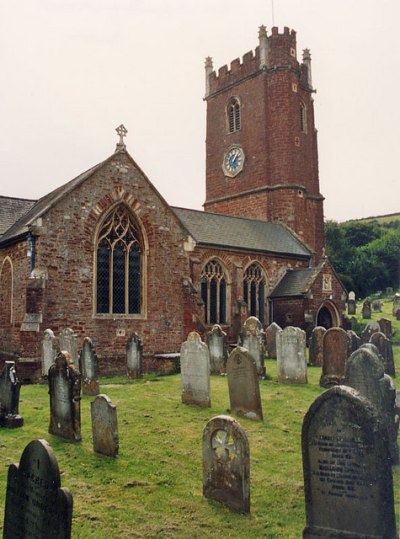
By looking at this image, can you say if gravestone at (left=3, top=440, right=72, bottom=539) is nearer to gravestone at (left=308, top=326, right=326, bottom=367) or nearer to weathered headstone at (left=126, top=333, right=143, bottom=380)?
weathered headstone at (left=126, top=333, right=143, bottom=380)

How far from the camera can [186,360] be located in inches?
450

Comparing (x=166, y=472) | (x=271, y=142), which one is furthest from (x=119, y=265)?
(x=271, y=142)

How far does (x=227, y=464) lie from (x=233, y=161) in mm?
30101

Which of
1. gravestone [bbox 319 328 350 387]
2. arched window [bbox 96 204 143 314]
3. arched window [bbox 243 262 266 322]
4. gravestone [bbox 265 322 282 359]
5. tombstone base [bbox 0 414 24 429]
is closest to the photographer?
tombstone base [bbox 0 414 24 429]

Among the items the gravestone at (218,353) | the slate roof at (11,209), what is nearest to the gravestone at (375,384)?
the gravestone at (218,353)

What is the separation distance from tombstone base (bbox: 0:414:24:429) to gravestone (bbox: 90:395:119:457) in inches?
81.3

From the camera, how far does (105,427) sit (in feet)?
25.6

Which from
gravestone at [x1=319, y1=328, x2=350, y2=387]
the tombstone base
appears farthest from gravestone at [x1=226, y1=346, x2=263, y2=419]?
the tombstone base

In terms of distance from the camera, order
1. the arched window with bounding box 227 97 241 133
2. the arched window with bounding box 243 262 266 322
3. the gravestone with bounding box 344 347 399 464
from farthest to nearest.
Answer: the arched window with bounding box 227 97 241 133, the arched window with bounding box 243 262 266 322, the gravestone with bounding box 344 347 399 464

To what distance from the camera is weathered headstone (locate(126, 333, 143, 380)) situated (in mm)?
15203

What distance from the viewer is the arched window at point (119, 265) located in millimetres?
17578

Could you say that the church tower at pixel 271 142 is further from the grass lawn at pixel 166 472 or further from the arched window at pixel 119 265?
the grass lawn at pixel 166 472

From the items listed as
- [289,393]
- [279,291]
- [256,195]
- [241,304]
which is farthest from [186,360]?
[256,195]

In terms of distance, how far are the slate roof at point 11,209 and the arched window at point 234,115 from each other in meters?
17.9
